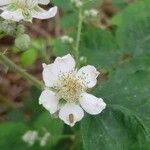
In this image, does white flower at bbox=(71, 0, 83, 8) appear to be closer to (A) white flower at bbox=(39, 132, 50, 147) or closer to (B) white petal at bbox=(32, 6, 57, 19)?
(B) white petal at bbox=(32, 6, 57, 19)

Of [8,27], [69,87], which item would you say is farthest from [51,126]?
[8,27]

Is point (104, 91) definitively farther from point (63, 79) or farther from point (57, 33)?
point (57, 33)

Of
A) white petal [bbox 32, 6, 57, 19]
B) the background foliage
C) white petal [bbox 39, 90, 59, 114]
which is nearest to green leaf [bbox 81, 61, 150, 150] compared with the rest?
the background foliage

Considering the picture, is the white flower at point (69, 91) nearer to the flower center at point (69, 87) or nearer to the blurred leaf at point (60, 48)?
the flower center at point (69, 87)

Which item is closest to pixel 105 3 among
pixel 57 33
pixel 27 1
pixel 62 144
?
pixel 57 33

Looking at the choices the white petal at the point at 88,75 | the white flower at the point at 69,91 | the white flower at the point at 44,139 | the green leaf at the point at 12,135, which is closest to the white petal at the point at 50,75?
the white flower at the point at 69,91

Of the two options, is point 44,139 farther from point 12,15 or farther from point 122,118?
point 12,15

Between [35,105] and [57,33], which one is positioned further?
[57,33]
